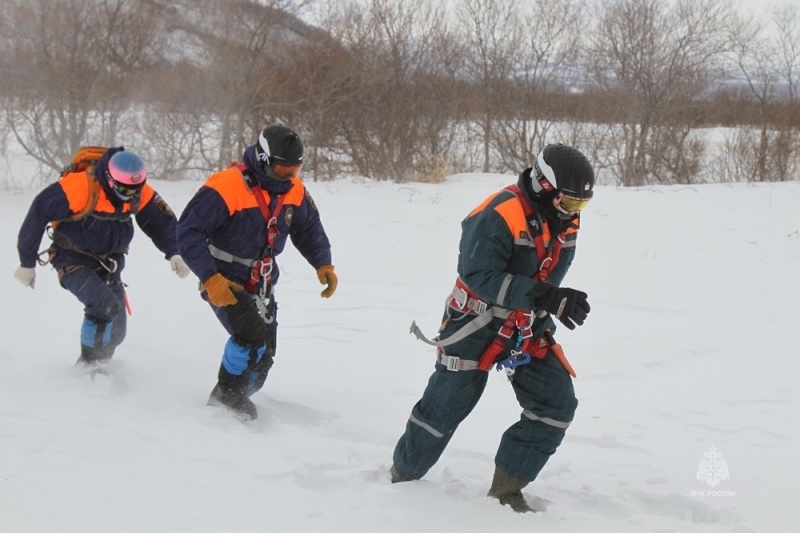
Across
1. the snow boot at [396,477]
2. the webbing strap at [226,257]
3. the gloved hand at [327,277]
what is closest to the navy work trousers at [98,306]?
the webbing strap at [226,257]

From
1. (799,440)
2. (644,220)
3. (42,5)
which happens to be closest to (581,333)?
(799,440)

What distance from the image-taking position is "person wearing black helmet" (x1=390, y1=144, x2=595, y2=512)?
336 cm

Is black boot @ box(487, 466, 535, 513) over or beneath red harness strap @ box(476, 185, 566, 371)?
beneath

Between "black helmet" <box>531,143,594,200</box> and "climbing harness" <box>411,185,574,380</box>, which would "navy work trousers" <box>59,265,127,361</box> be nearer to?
"climbing harness" <box>411,185,574,380</box>

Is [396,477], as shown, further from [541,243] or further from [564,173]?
[564,173]

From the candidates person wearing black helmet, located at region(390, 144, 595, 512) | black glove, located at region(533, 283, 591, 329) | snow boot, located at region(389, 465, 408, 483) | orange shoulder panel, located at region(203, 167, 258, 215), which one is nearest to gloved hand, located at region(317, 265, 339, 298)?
orange shoulder panel, located at region(203, 167, 258, 215)

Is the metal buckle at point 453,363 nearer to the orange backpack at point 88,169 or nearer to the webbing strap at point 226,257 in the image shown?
the webbing strap at point 226,257

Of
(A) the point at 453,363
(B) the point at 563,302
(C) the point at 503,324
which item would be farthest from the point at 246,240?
(B) the point at 563,302

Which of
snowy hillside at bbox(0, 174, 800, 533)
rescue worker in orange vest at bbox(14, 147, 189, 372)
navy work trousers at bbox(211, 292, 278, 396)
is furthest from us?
rescue worker in orange vest at bbox(14, 147, 189, 372)

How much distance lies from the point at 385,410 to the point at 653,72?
17288mm

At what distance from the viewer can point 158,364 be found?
5.79 metres

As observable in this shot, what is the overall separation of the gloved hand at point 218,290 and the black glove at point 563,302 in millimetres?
1875

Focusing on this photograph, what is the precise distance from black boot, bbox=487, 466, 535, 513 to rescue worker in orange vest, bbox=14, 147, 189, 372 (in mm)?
2617

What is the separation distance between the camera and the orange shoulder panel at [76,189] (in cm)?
498
